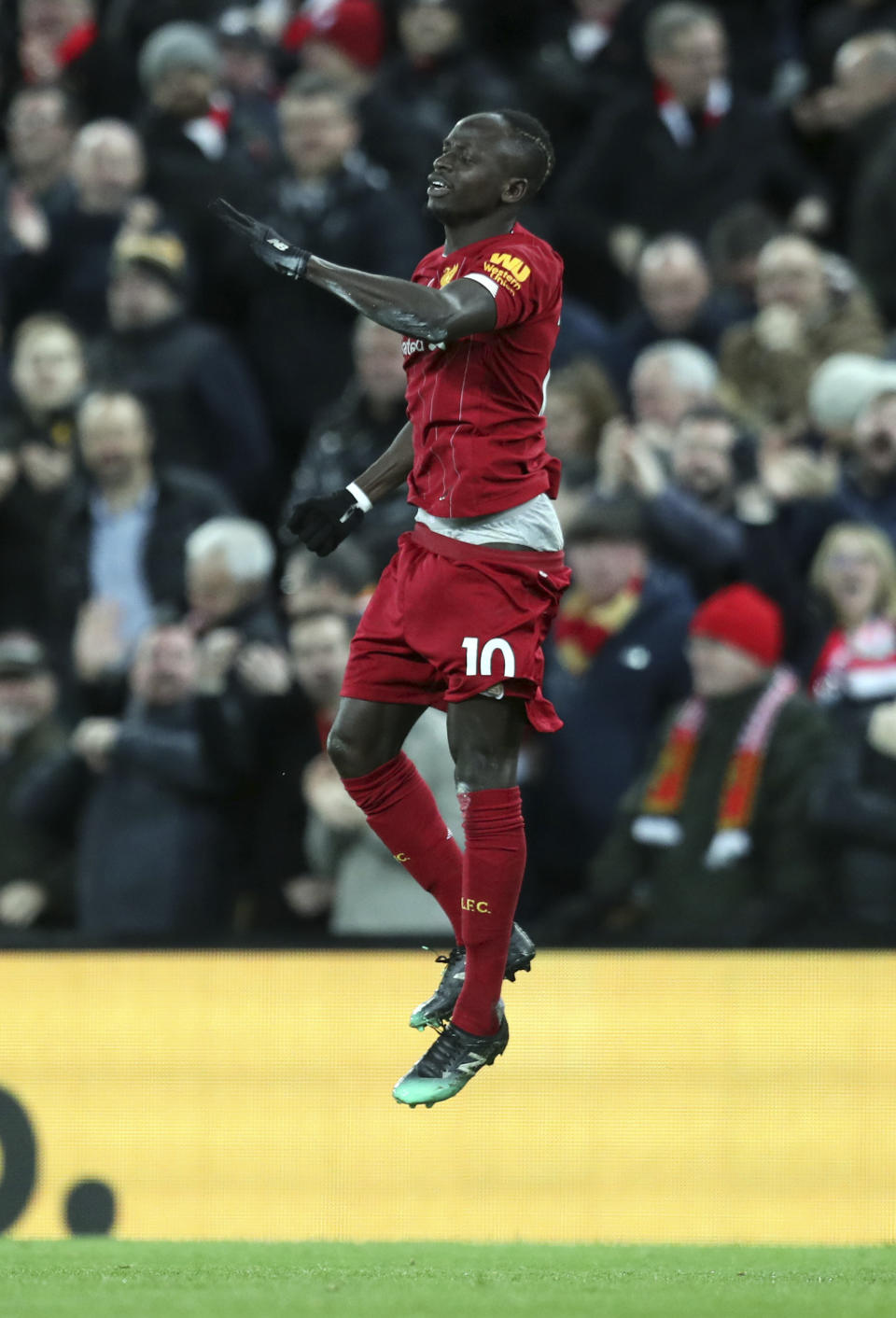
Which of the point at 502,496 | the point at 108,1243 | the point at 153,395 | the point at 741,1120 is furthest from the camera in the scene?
the point at 153,395

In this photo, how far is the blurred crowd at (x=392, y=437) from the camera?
800cm

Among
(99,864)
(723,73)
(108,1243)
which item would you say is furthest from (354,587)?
(723,73)

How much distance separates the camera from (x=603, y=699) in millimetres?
8547

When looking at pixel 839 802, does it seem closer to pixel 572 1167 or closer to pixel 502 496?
pixel 572 1167

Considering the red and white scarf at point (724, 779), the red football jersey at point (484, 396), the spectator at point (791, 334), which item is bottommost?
the red and white scarf at point (724, 779)

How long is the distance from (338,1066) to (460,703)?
2.37 meters

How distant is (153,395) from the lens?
34.0ft

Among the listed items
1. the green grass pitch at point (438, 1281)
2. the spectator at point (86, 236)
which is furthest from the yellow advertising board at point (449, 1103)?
the spectator at point (86, 236)

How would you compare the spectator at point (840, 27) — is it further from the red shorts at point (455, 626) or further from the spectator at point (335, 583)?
the red shorts at point (455, 626)

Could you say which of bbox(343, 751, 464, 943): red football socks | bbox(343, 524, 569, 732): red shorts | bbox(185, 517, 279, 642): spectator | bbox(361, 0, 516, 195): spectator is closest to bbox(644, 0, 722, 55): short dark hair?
bbox(361, 0, 516, 195): spectator

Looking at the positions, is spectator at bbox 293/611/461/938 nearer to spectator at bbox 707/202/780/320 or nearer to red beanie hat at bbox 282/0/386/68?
spectator at bbox 707/202/780/320

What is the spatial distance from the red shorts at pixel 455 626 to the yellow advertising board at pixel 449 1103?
6.66ft

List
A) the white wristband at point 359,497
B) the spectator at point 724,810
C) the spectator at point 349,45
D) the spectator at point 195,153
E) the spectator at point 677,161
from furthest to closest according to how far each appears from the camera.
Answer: the spectator at point 349,45
the spectator at point 195,153
the spectator at point 677,161
the spectator at point 724,810
the white wristband at point 359,497

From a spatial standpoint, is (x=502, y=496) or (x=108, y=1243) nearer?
(x=502, y=496)
